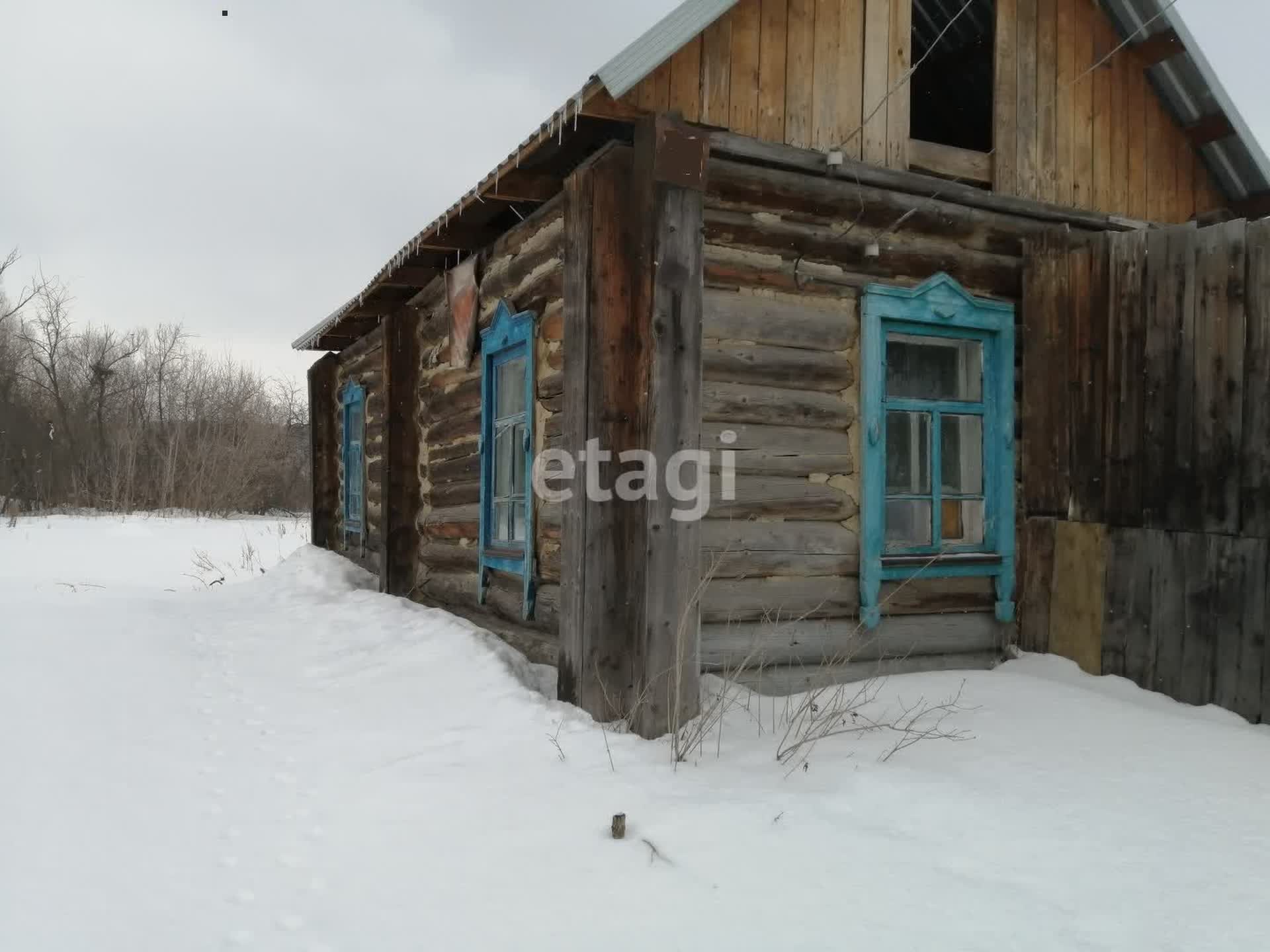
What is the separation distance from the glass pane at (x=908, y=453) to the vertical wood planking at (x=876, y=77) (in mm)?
1621

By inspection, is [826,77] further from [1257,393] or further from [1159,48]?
[1257,393]

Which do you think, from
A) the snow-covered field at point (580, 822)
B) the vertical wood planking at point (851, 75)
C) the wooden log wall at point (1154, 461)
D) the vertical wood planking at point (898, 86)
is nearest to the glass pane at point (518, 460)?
the snow-covered field at point (580, 822)

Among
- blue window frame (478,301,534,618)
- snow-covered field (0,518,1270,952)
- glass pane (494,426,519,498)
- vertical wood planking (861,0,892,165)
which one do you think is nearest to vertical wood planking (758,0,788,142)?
vertical wood planking (861,0,892,165)

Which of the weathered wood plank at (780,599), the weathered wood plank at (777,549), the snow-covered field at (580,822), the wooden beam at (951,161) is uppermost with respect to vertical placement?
the wooden beam at (951,161)

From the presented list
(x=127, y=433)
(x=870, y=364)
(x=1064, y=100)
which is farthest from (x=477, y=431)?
(x=127, y=433)

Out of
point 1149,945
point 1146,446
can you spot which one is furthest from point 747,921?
point 1146,446

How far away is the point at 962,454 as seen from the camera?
19.9 ft

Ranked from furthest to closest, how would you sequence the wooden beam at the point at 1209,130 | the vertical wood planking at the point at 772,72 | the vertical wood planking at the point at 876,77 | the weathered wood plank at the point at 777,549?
the wooden beam at the point at 1209,130, the vertical wood planking at the point at 876,77, the vertical wood planking at the point at 772,72, the weathered wood plank at the point at 777,549

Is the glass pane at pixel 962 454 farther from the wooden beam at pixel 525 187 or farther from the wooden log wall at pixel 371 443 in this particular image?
the wooden log wall at pixel 371 443

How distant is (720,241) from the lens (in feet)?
16.8

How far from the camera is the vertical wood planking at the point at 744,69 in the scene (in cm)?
511

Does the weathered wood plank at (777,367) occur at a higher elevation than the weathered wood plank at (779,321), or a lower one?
lower

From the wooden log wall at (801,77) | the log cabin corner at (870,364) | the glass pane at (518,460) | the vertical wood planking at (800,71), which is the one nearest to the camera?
the log cabin corner at (870,364)

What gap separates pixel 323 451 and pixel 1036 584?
1042cm
